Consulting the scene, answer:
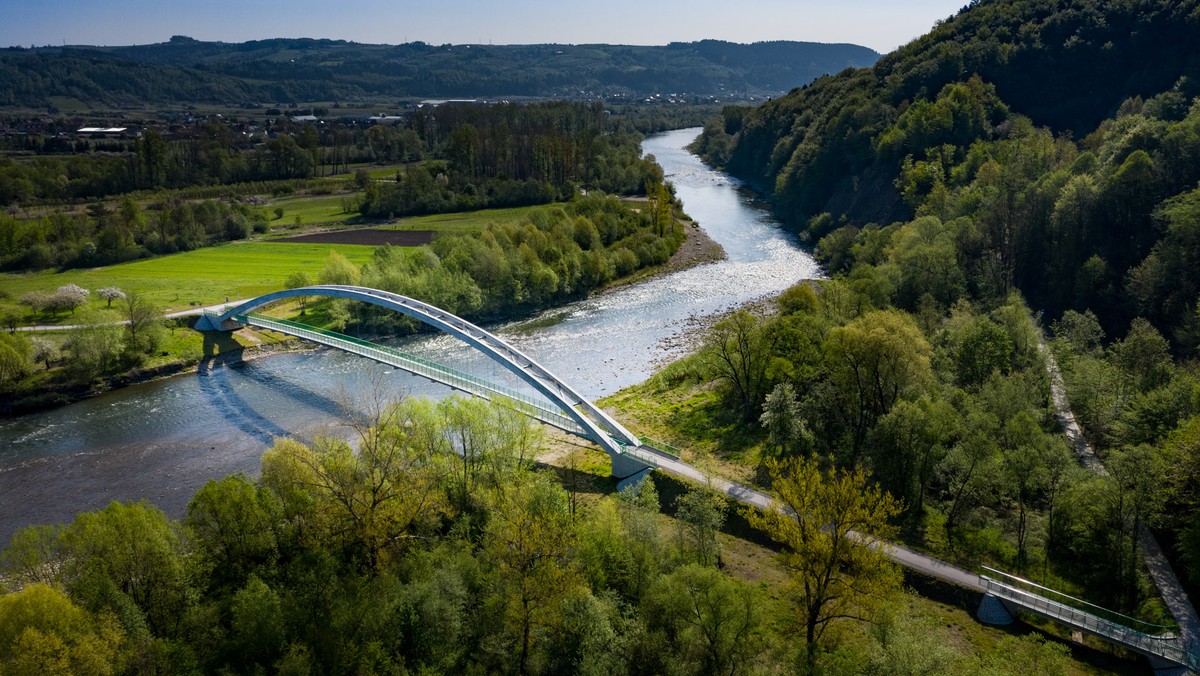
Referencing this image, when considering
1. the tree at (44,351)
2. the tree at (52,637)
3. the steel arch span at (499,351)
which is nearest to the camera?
the tree at (52,637)

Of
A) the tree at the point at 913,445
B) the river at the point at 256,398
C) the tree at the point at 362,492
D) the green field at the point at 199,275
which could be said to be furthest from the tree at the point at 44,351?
the tree at the point at 913,445

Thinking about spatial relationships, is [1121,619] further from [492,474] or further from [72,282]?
[72,282]

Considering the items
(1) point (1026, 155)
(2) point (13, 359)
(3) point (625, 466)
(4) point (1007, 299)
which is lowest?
(3) point (625, 466)

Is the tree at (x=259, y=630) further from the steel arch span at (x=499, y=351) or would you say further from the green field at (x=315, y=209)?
the green field at (x=315, y=209)

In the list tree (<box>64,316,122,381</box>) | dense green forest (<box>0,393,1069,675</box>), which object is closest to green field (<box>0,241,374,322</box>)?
tree (<box>64,316,122,381</box>)

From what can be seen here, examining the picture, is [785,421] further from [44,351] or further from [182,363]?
[44,351]

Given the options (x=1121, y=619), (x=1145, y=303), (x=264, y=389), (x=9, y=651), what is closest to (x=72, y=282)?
(x=264, y=389)

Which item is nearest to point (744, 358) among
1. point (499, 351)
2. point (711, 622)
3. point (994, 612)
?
point (499, 351)

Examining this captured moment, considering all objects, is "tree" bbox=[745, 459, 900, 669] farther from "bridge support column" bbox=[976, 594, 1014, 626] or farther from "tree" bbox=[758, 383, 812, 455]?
"tree" bbox=[758, 383, 812, 455]
